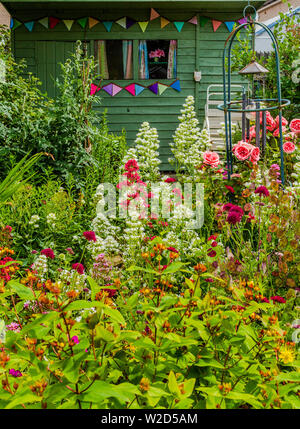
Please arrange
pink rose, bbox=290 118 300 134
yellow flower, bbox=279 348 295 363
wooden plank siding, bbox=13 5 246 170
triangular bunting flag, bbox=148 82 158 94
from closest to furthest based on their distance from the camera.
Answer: yellow flower, bbox=279 348 295 363 < pink rose, bbox=290 118 300 134 < wooden plank siding, bbox=13 5 246 170 < triangular bunting flag, bbox=148 82 158 94

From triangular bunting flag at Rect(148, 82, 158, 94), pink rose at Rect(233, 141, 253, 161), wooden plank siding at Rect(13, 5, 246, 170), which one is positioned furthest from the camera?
triangular bunting flag at Rect(148, 82, 158, 94)

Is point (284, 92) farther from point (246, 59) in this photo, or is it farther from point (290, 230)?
point (290, 230)

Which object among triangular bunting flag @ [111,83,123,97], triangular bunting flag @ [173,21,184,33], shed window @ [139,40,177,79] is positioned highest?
triangular bunting flag @ [173,21,184,33]

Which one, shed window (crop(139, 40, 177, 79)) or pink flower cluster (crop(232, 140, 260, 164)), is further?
shed window (crop(139, 40, 177, 79))

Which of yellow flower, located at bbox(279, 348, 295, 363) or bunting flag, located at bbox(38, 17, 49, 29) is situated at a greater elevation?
bunting flag, located at bbox(38, 17, 49, 29)

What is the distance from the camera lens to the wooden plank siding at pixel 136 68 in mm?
8680

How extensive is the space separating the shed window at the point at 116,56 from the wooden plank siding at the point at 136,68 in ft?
0.49

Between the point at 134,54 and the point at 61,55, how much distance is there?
4.51ft

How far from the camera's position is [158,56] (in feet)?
29.2

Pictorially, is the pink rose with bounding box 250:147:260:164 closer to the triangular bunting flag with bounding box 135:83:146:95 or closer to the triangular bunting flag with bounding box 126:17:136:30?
the triangular bunting flag with bounding box 135:83:146:95

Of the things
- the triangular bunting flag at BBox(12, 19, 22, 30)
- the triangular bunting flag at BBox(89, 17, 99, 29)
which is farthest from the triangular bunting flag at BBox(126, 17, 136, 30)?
the triangular bunting flag at BBox(12, 19, 22, 30)

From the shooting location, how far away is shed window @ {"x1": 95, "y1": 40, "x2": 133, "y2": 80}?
351 inches
